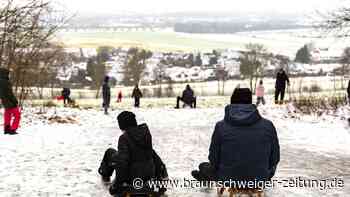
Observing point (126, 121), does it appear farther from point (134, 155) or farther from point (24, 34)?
point (24, 34)

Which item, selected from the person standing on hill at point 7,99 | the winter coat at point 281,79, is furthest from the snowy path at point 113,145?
the winter coat at point 281,79

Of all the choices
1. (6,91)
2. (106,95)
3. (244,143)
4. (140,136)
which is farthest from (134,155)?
(106,95)

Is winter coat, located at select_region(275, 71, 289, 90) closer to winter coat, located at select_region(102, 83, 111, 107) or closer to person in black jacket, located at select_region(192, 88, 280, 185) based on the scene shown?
winter coat, located at select_region(102, 83, 111, 107)

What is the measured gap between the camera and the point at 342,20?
18.6m

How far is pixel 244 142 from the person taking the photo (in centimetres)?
636

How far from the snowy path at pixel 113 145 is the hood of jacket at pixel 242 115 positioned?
6.55 ft

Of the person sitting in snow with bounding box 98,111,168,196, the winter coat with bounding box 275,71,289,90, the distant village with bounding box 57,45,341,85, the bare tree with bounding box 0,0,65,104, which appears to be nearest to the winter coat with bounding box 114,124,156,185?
the person sitting in snow with bounding box 98,111,168,196

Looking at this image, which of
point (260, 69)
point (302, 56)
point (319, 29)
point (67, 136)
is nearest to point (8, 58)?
point (67, 136)

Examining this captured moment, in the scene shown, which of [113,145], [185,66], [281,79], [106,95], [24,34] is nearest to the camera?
[113,145]

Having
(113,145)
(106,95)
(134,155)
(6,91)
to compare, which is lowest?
(113,145)

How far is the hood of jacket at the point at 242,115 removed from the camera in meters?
6.33

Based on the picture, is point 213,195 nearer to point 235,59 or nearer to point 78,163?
point 78,163

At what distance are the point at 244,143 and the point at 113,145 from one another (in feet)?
23.5

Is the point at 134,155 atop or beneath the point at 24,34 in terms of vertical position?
beneath
